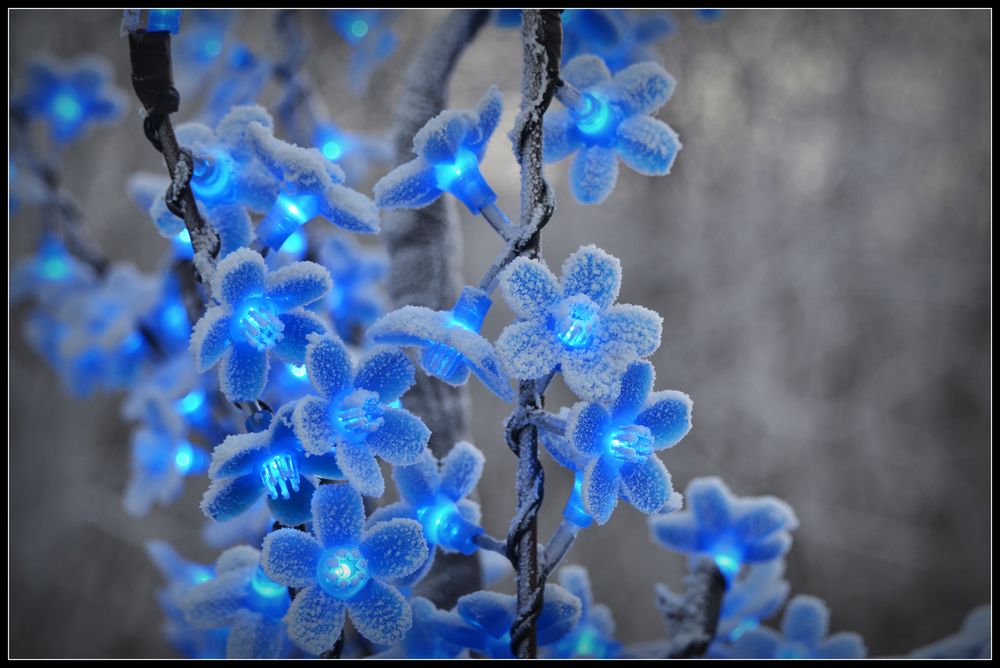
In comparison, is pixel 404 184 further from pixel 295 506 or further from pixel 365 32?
pixel 365 32

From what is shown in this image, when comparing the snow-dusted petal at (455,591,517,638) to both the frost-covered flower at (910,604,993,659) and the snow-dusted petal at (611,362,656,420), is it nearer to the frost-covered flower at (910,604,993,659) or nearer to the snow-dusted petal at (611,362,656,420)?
the snow-dusted petal at (611,362,656,420)

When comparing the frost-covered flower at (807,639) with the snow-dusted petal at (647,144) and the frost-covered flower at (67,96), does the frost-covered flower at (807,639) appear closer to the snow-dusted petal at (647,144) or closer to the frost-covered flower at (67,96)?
the snow-dusted petal at (647,144)

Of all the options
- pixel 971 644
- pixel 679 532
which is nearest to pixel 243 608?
pixel 679 532

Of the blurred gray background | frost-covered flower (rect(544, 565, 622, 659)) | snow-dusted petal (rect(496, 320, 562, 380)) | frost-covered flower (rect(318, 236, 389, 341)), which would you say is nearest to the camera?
snow-dusted petal (rect(496, 320, 562, 380))

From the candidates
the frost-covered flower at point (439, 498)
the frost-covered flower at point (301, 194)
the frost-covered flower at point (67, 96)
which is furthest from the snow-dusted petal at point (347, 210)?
the frost-covered flower at point (67, 96)

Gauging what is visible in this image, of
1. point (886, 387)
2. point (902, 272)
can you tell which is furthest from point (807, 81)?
point (886, 387)

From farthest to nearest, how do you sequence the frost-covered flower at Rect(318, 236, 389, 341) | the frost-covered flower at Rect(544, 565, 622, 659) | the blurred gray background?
the blurred gray background < the frost-covered flower at Rect(318, 236, 389, 341) < the frost-covered flower at Rect(544, 565, 622, 659)

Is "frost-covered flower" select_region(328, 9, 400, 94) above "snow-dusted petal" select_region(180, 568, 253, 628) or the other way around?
above

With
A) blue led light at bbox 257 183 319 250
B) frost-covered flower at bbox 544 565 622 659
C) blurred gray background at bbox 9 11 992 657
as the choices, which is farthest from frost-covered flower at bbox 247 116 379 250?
blurred gray background at bbox 9 11 992 657
